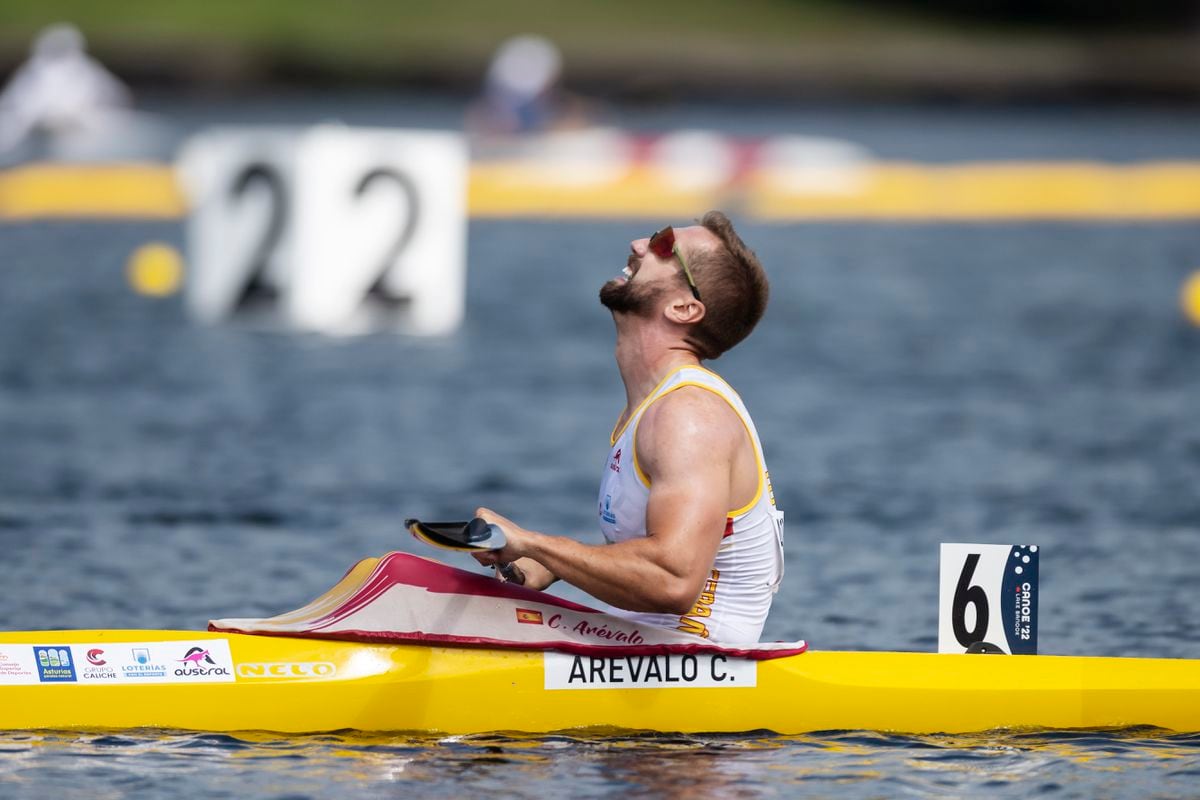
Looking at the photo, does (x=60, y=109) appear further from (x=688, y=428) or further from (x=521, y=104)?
(x=688, y=428)

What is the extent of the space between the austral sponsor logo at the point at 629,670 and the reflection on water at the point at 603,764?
0.17m

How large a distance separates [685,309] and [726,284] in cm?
12

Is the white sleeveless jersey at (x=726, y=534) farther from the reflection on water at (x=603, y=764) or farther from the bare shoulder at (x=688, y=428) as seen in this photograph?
the reflection on water at (x=603, y=764)

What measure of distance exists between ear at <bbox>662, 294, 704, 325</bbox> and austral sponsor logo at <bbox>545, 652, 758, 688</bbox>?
934 mm

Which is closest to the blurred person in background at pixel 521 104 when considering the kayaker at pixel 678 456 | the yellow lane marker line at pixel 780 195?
the yellow lane marker line at pixel 780 195

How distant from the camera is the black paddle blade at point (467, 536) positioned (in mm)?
5000

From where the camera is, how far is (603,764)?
18.0 ft

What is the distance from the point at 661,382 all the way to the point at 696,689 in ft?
2.90

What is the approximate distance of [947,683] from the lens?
5777 millimetres

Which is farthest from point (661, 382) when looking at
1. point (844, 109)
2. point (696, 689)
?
point (844, 109)

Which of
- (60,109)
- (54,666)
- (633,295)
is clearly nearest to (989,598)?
(633,295)

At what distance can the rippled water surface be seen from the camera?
5.52m

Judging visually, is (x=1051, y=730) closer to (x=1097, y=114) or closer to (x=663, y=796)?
(x=663, y=796)

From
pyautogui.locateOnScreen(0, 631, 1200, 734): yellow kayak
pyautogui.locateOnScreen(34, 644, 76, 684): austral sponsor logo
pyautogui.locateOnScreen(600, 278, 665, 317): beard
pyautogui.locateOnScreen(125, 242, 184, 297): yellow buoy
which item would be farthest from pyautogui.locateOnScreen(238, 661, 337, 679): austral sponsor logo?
pyautogui.locateOnScreen(125, 242, 184, 297): yellow buoy
